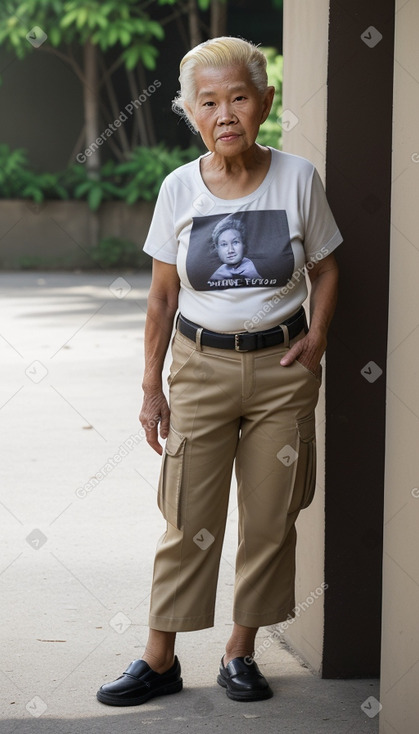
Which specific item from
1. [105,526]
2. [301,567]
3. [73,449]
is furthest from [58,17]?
[301,567]

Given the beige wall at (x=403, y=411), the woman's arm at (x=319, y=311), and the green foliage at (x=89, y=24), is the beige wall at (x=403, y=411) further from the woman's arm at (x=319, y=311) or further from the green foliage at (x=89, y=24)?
the green foliage at (x=89, y=24)

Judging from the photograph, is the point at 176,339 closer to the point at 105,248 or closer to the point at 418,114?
the point at 418,114

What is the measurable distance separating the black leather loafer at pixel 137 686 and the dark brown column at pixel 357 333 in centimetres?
55

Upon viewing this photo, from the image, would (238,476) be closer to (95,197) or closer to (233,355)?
(233,355)

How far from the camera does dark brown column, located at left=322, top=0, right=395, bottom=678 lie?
3500mm

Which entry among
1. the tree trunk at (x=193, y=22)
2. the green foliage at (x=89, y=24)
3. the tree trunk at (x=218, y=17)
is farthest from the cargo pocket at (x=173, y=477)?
the tree trunk at (x=193, y=22)

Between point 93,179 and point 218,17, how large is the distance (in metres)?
3.41

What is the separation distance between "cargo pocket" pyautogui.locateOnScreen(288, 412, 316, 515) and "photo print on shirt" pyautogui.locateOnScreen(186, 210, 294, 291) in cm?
43

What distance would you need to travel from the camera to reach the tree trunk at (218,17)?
18891mm

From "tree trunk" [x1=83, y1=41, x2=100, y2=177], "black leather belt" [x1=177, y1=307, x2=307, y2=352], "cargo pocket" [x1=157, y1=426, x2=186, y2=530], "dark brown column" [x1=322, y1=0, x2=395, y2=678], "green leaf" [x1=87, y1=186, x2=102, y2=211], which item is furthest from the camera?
"tree trunk" [x1=83, y1=41, x2=100, y2=177]

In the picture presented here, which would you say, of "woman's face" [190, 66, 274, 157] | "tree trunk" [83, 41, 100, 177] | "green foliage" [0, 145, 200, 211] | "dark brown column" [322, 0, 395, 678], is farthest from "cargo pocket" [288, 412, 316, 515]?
"tree trunk" [83, 41, 100, 177]

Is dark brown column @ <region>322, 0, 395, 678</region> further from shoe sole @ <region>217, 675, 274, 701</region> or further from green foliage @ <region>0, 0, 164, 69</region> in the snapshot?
green foliage @ <region>0, 0, 164, 69</region>

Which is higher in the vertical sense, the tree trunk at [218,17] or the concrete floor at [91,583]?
the tree trunk at [218,17]

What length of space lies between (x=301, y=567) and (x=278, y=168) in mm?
1413
